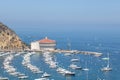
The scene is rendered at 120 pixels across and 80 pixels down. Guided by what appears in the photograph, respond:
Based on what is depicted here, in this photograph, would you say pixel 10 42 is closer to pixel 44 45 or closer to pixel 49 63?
pixel 44 45

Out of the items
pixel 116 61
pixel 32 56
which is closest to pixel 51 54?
pixel 32 56

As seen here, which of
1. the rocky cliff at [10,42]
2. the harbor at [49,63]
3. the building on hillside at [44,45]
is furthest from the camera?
the building on hillside at [44,45]

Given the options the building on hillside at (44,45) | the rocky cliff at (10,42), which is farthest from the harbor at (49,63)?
the rocky cliff at (10,42)

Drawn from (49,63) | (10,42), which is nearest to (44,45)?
(10,42)

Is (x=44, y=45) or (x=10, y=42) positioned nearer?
(x=10, y=42)

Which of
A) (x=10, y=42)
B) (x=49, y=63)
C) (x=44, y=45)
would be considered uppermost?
(x=10, y=42)

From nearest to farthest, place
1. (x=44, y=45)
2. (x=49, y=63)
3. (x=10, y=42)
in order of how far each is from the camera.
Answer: (x=49, y=63), (x=10, y=42), (x=44, y=45)

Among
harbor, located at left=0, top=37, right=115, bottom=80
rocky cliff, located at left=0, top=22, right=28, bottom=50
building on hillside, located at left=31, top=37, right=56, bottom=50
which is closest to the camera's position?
harbor, located at left=0, top=37, right=115, bottom=80

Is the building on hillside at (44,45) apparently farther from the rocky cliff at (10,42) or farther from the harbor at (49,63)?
the rocky cliff at (10,42)

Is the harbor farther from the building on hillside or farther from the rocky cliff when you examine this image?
the rocky cliff

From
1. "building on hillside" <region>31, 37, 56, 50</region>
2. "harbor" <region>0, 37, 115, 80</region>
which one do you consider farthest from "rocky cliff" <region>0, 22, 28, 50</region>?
"harbor" <region>0, 37, 115, 80</region>

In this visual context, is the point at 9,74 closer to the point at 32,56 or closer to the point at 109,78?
the point at 109,78
